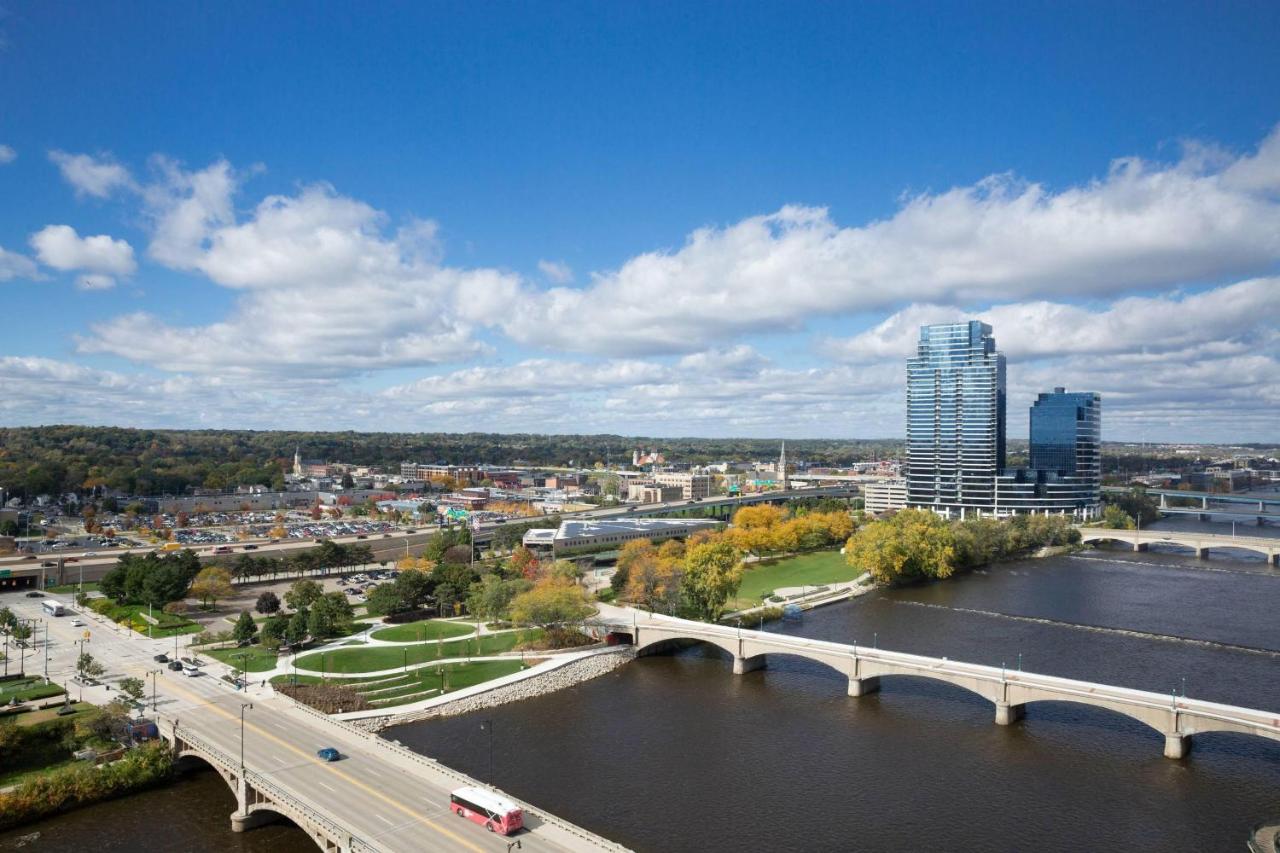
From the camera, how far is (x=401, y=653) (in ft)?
204

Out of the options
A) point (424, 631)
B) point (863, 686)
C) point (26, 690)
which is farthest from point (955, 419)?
point (26, 690)

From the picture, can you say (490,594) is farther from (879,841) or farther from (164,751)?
(879,841)

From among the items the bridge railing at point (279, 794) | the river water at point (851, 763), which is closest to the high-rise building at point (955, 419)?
the river water at point (851, 763)

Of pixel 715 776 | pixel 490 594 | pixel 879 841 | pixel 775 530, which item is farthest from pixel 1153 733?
pixel 775 530

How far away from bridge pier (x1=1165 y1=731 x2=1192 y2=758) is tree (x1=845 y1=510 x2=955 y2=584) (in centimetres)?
4928

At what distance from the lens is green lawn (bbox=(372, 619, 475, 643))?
67.1 meters

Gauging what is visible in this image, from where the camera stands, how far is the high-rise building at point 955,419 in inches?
5940

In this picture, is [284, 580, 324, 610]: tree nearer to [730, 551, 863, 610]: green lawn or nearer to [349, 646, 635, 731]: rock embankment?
[349, 646, 635, 731]: rock embankment

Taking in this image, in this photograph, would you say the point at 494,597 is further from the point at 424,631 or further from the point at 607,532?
the point at 607,532

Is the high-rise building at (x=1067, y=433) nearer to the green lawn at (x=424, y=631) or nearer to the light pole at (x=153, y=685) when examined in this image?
the green lawn at (x=424, y=631)

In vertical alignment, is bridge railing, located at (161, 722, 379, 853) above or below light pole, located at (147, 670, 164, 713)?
above

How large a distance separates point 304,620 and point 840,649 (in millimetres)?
40745

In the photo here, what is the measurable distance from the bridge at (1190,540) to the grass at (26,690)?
13343cm

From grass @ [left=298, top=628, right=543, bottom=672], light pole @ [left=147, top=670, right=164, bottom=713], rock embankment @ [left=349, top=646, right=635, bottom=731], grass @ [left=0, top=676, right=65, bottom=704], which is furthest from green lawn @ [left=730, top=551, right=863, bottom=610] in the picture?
grass @ [left=0, top=676, right=65, bottom=704]
